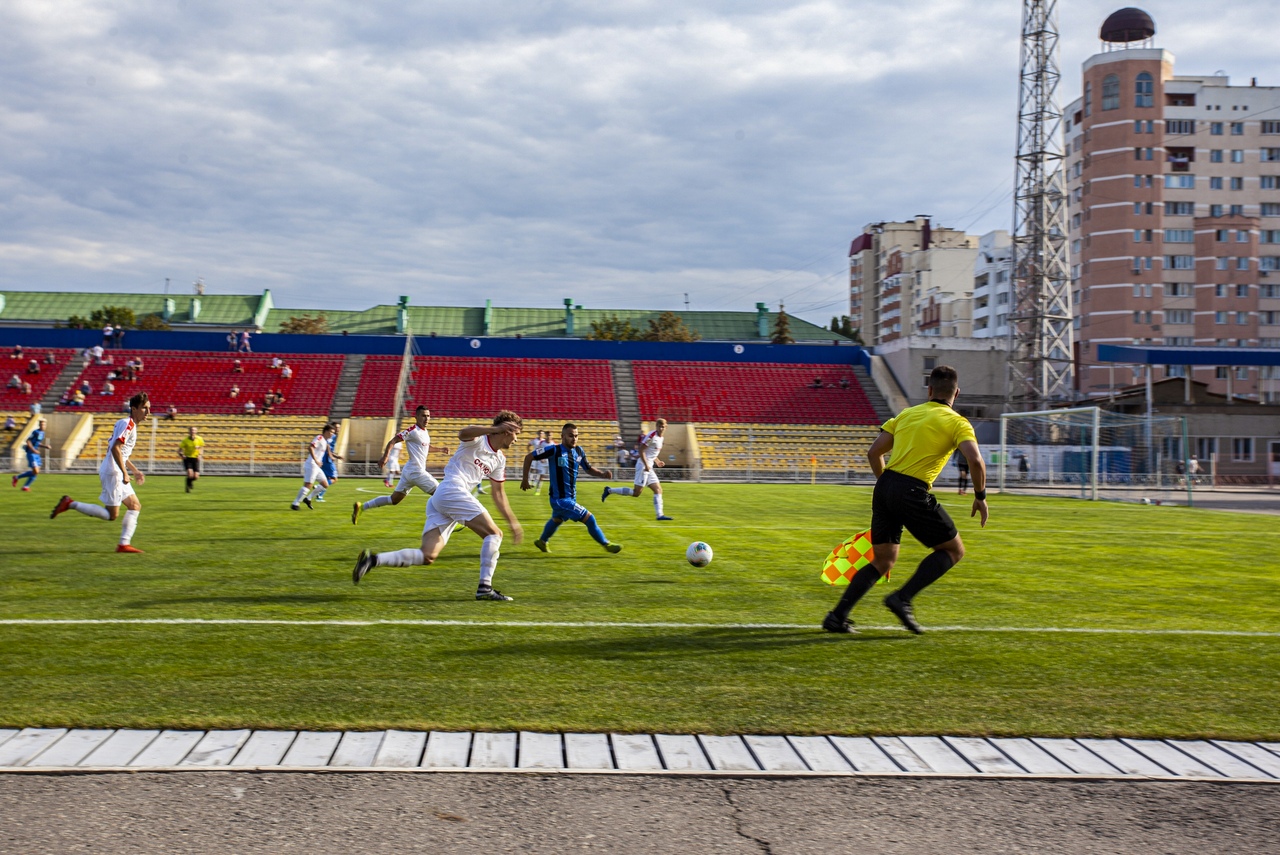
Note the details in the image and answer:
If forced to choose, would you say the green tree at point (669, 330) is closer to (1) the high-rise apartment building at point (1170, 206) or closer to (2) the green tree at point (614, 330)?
(2) the green tree at point (614, 330)

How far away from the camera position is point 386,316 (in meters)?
94.8

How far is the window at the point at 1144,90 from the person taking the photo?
77.8 meters

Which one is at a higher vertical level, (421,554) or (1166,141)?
(1166,141)

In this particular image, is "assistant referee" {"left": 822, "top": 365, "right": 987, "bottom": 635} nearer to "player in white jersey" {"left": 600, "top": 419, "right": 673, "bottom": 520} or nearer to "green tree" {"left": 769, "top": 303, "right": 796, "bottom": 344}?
"player in white jersey" {"left": 600, "top": 419, "right": 673, "bottom": 520}

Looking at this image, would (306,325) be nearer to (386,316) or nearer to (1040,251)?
→ (386,316)

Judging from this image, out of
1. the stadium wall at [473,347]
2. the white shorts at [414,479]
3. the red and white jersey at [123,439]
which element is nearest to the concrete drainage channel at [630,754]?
the red and white jersey at [123,439]

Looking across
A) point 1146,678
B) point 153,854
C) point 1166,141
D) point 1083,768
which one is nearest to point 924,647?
point 1146,678

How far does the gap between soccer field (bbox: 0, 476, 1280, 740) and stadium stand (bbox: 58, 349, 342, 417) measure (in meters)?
38.6

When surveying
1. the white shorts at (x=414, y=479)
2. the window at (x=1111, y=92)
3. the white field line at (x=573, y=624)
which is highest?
the window at (x=1111, y=92)

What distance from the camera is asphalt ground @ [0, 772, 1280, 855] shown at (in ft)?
12.0

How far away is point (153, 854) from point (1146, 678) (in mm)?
5703

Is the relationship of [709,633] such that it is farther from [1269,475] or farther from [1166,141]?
[1166,141]

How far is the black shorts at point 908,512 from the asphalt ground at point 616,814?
3.02 meters

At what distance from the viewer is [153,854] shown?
11.5ft
